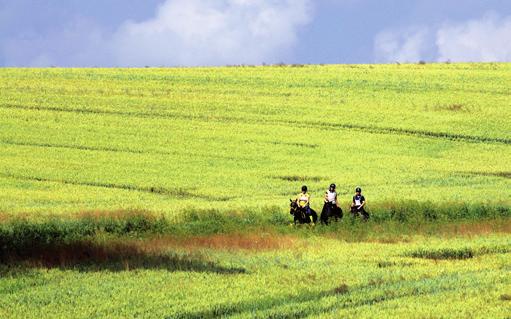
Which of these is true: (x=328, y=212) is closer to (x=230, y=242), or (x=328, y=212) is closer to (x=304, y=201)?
(x=304, y=201)

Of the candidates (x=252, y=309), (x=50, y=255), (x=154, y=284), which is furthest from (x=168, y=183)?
(x=252, y=309)

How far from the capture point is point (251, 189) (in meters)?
44.5

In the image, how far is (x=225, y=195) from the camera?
140 feet

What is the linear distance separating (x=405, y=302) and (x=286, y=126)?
4373 cm

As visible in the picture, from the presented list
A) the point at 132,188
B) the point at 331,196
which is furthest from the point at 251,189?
the point at 331,196

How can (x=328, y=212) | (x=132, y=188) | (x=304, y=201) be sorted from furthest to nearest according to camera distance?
(x=132, y=188) → (x=328, y=212) → (x=304, y=201)

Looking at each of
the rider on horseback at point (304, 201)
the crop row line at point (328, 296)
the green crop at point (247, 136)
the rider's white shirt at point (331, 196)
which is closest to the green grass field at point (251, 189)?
the crop row line at point (328, 296)

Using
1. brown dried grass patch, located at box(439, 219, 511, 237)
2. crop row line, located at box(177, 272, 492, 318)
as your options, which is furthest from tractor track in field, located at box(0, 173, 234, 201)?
crop row line, located at box(177, 272, 492, 318)

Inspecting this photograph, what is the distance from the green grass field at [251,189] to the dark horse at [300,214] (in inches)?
19.4

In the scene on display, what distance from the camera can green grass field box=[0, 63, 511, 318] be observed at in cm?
2125

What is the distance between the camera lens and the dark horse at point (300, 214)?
35062mm

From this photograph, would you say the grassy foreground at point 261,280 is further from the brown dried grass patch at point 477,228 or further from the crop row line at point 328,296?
the brown dried grass patch at point 477,228

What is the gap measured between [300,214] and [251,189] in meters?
9.47

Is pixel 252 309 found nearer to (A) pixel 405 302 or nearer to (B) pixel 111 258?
(A) pixel 405 302
